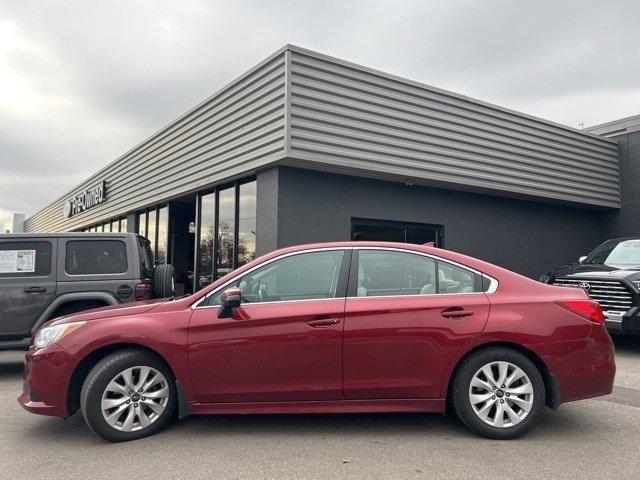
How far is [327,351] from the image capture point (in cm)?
395

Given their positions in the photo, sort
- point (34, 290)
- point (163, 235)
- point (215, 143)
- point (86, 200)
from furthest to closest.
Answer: point (86, 200), point (163, 235), point (215, 143), point (34, 290)

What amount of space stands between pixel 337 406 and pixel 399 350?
2.13 feet

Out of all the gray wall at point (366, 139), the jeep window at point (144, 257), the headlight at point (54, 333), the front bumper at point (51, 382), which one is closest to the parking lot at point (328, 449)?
the front bumper at point (51, 382)

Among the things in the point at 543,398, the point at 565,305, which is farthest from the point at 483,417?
the point at 565,305

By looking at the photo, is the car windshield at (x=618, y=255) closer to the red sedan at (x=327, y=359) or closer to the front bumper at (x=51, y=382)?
the red sedan at (x=327, y=359)

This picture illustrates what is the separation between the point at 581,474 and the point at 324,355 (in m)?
1.88

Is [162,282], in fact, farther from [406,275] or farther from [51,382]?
[406,275]

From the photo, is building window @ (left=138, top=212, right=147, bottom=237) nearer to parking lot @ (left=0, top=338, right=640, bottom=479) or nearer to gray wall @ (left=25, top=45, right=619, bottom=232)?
gray wall @ (left=25, top=45, right=619, bottom=232)

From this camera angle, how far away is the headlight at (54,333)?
4082 mm

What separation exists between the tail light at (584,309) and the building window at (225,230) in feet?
21.2

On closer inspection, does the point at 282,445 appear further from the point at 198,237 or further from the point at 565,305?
the point at 198,237

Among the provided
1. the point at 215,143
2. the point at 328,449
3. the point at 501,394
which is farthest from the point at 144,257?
the point at 501,394

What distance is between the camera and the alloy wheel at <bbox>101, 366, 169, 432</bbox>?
3.95m

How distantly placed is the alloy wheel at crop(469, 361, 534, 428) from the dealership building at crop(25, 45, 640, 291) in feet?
17.0
